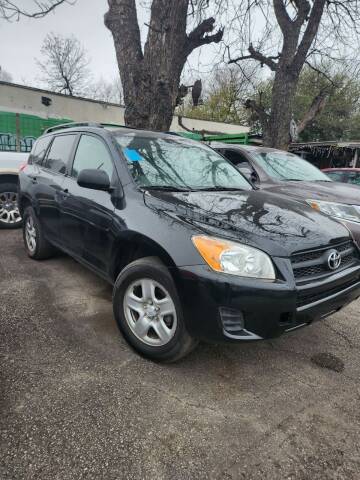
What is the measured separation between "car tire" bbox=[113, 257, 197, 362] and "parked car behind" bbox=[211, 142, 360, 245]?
226 cm

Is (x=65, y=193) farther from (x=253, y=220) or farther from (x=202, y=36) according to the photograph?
(x=202, y=36)

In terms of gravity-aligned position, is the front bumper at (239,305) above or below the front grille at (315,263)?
below

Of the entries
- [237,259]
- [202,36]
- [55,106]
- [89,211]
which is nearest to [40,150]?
[89,211]

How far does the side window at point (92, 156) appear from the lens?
298 cm

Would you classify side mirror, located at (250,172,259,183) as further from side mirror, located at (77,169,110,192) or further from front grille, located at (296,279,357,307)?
side mirror, located at (77,169,110,192)

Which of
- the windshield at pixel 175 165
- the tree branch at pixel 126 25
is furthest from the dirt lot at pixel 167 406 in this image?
the tree branch at pixel 126 25

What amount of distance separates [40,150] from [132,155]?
206 cm

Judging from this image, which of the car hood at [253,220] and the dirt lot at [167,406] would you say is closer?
the dirt lot at [167,406]

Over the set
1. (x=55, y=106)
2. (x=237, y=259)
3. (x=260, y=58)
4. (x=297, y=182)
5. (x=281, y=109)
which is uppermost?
(x=260, y=58)

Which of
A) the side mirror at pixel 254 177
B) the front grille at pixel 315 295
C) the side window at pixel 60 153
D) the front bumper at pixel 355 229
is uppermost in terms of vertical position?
the side window at pixel 60 153

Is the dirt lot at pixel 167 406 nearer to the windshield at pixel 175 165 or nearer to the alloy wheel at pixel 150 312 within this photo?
the alloy wheel at pixel 150 312

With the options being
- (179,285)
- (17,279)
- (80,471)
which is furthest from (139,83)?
(80,471)

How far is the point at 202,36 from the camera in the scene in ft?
24.4

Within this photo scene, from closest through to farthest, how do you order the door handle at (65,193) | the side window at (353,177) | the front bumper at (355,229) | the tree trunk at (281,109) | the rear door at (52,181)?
the door handle at (65,193), the rear door at (52,181), the front bumper at (355,229), the side window at (353,177), the tree trunk at (281,109)
